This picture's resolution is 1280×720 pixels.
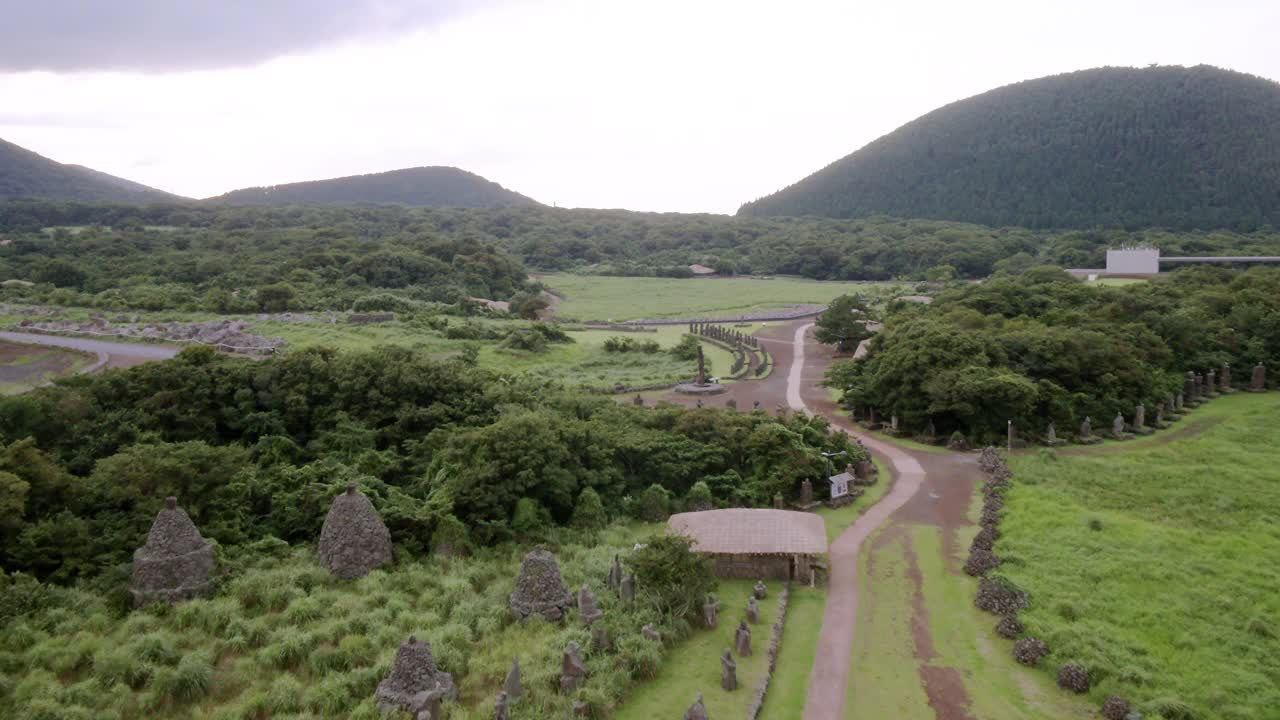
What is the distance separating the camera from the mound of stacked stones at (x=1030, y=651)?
1552cm

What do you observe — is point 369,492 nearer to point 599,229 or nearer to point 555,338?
point 555,338

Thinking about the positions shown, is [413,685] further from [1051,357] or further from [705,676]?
[1051,357]

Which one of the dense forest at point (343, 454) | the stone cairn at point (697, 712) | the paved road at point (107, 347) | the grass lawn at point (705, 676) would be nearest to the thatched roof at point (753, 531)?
the grass lawn at point (705, 676)

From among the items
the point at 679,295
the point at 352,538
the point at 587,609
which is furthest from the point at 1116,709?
the point at 679,295

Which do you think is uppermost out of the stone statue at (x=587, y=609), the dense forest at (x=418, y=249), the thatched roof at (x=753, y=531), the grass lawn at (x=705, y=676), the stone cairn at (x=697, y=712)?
the dense forest at (x=418, y=249)

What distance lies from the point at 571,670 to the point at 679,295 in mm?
70281

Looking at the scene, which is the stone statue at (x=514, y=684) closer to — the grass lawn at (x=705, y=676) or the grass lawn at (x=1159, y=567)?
the grass lawn at (x=705, y=676)

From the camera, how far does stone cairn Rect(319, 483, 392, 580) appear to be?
1839 centimetres

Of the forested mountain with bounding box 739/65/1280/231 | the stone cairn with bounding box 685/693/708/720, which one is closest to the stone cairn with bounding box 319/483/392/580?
the stone cairn with bounding box 685/693/708/720

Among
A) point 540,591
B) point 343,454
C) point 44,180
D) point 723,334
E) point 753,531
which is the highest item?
point 44,180

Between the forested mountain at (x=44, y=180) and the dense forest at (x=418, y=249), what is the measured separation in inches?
1610

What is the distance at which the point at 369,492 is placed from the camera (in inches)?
818

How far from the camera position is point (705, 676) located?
1530 centimetres

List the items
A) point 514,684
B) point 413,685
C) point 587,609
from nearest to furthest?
point 413,685 → point 514,684 → point 587,609
